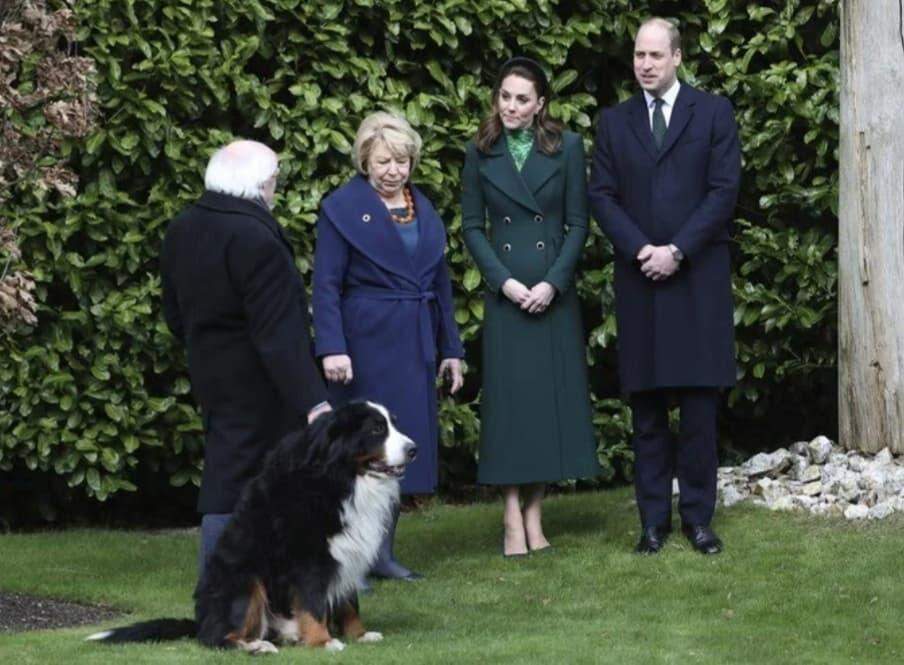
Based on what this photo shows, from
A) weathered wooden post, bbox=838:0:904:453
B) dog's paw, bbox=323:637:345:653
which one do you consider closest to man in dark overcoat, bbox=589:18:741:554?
weathered wooden post, bbox=838:0:904:453

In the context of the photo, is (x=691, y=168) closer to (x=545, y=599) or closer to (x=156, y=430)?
(x=545, y=599)

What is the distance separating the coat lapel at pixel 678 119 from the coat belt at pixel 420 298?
1.16 meters

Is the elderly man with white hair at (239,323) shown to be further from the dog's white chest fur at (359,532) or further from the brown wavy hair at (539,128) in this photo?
the brown wavy hair at (539,128)

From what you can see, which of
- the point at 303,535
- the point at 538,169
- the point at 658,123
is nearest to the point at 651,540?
the point at 538,169

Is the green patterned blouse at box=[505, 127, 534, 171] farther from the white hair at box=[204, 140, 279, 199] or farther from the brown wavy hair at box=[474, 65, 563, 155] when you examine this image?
the white hair at box=[204, 140, 279, 199]

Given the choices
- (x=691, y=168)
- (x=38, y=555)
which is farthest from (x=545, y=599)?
(x=38, y=555)

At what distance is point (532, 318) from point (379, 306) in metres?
0.74

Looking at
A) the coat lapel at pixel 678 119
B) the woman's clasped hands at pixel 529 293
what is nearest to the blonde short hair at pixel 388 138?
the woman's clasped hands at pixel 529 293

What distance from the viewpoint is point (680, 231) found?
8367 millimetres

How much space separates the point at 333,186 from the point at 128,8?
1.29 m

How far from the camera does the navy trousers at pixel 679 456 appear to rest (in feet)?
27.9

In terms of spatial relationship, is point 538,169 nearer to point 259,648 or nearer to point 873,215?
point 873,215

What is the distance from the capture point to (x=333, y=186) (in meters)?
9.72

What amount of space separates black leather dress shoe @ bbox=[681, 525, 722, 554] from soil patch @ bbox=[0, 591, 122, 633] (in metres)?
2.43
